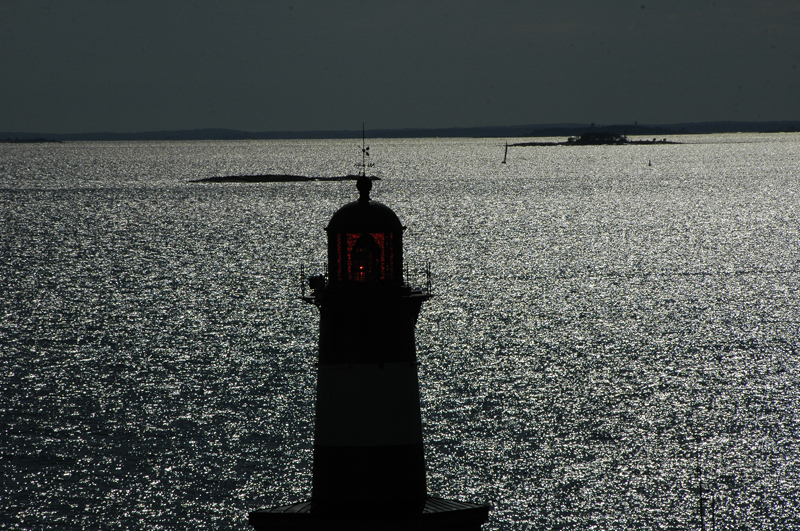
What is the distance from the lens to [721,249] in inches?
5157

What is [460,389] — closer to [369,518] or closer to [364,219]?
[369,518]

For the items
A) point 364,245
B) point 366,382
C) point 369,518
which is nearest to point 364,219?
point 364,245

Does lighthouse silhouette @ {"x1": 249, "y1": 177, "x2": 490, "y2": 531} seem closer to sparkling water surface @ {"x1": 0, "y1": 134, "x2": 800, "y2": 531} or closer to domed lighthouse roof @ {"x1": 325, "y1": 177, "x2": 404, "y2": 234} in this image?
domed lighthouse roof @ {"x1": 325, "y1": 177, "x2": 404, "y2": 234}

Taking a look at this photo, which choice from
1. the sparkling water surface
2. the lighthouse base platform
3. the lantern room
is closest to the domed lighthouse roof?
the lantern room

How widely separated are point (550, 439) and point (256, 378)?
817 inches

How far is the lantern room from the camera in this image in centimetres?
1783

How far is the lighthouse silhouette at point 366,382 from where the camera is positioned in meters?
17.8

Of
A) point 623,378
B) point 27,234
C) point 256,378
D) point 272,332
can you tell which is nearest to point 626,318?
point 623,378

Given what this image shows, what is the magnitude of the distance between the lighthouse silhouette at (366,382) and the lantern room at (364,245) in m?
0.02

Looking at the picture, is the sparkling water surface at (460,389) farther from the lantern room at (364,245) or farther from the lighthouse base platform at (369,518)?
the lantern room at (364,245)

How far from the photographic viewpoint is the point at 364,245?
17922mm

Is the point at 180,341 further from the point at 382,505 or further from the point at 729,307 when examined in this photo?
the point at 382,505

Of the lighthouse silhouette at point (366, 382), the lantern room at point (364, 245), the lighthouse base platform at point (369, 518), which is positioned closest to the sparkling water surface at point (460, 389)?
the lighthouse base platform at point (369, 518)

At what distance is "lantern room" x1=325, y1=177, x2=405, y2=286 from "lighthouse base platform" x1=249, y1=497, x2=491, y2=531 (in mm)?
4457
